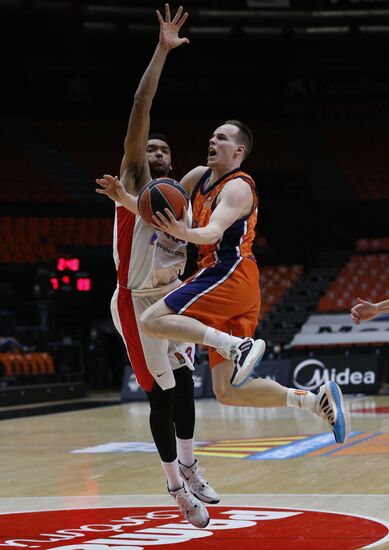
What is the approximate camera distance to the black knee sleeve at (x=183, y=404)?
18.4ft

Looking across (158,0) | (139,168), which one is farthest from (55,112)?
(139,168)

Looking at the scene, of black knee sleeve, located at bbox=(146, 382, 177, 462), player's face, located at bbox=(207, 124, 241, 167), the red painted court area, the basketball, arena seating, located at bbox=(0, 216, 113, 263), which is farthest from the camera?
arena seating, located at bbox=(0, 216, 113, 263)

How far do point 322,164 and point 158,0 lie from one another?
625 centimetres

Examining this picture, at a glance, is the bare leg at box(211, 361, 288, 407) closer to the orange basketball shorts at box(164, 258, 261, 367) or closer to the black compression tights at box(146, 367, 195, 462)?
the orange basketball shorts at box(164, 258, 261, 367)

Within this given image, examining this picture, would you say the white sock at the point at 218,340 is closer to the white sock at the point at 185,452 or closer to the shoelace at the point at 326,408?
the shoelace at the point at 326,408

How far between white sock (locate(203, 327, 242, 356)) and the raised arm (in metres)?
0.97

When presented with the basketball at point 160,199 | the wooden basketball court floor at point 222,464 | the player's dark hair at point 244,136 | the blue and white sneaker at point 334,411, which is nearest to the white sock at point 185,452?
the wooden basketball court floor at point 222,464

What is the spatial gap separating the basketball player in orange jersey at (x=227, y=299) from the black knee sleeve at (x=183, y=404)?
317 mm

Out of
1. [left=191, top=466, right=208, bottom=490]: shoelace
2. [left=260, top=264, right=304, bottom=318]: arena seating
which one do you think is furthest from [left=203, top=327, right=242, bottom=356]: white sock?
[left=260, top=264, right=304, bottom=318]: arena seating

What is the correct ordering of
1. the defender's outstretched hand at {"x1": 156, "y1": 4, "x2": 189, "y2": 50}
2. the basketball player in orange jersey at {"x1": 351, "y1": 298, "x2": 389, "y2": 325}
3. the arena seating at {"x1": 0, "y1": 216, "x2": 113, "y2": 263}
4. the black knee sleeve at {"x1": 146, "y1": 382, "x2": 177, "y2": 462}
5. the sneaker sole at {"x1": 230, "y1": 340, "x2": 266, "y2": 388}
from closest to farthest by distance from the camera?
1. the sneaker sole at {"x1": 230, "y1": 340, "x2": 266, "y2": 388}
2. the black knee sleeve at {"x1": 146, "y1": 382, "x2": 177, "y2": 462}
3. the defender's outstretched hand at {"x1": 156, "y1": 4, "x2": 189, "y2": 50}
4. the basketball player in orange jersey at {"x1": 351, "y1": 298, "x2": 389, "y2": 325}
5. the arena seating at {"x1": 0, "y1": 216, "x2": 113, "y2": 263}

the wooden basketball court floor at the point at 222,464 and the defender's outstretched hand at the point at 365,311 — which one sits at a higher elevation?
the defender's outstretched hand at the point at 365,311

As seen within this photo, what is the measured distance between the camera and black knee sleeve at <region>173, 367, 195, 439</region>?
220 inches

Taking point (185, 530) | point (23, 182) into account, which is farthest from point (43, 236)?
point (185, 530)

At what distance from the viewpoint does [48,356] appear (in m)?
19.8
